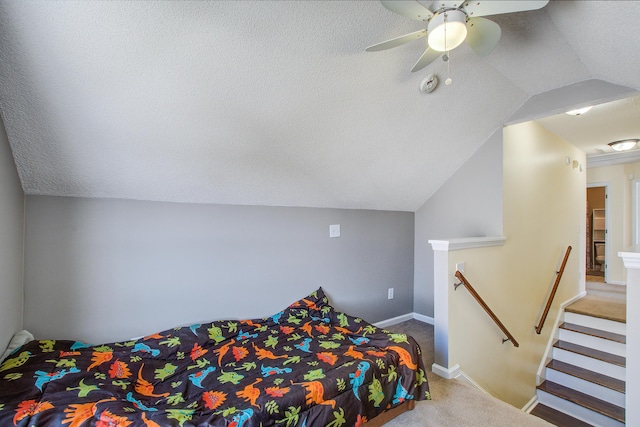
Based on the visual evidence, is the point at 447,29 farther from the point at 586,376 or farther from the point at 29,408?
the point at 586,376

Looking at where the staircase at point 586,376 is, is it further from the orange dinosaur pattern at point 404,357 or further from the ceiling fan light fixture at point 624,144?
the orange dinosaur pattern at point 404,357

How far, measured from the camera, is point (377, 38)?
1753 mm

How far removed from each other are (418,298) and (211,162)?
2906 mm

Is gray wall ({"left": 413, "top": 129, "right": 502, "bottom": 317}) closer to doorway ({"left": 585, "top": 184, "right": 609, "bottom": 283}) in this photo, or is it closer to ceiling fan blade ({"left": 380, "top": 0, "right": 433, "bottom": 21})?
ceiling fan blade ({"left": 380, "top": 0, "right": 433, "bottom": 21})

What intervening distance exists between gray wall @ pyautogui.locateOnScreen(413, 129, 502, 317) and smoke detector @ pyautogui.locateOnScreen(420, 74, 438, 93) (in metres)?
1.22

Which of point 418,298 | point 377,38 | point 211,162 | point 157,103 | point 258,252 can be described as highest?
point 377,38

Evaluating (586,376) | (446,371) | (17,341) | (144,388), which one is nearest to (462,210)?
(446,371)

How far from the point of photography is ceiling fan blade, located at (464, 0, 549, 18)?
1.25m

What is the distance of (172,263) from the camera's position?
2209 millimetres

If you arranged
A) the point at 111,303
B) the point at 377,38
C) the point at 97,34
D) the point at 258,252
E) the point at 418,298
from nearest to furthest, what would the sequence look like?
1. the point at 97,34
2. the point at 377,38
3. the point at 111,303
4. the point at 258,252
5. the point at 418,298

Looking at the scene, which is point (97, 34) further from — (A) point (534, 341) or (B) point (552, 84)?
(A) point (534, 341)

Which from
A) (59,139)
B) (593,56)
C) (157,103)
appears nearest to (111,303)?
(59,139)

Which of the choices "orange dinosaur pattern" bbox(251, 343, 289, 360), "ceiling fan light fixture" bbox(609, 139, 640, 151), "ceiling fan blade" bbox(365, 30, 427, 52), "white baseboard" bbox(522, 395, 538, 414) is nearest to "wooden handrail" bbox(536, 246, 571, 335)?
"white baseboard" bbox(522, 395, 538, 414)

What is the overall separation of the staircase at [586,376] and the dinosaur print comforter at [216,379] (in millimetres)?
2493
